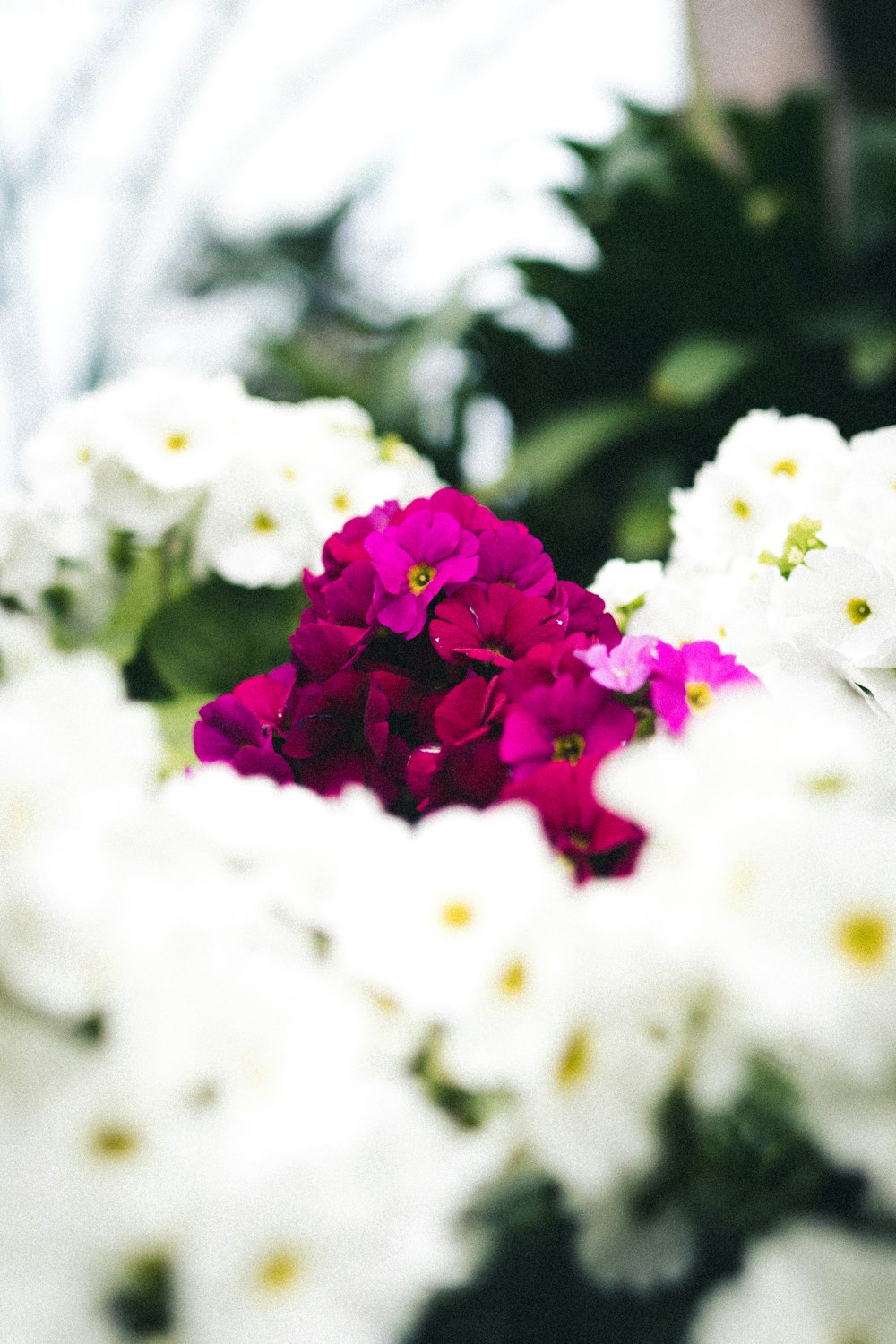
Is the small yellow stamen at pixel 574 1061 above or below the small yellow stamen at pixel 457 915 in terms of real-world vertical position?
below

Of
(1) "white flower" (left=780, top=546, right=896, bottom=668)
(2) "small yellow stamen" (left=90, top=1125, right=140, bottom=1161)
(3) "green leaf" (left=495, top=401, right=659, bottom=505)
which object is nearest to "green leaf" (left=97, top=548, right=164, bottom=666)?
(1) "white flower" (left=780, top=546, right=896, bottom=668)

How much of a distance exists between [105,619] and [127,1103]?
72 centimetres

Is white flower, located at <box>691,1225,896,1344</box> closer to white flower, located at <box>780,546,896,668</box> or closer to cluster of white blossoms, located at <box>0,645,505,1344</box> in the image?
cluster of white blossoms, located at <box>0,645,505,1344</box>

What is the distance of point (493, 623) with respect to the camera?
1.77 feet

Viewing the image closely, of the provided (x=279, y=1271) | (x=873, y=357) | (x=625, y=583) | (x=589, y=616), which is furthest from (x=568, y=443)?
(x=279, y=1271)

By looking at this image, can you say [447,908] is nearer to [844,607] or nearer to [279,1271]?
[279,1271]

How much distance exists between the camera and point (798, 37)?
2.45 m

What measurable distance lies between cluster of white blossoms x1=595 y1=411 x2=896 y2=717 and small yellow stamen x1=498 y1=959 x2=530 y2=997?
12.7 inches

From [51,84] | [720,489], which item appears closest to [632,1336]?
[720,489]

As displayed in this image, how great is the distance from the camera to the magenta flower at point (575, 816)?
0.39 m

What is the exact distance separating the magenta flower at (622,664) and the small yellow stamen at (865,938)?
0.70ft

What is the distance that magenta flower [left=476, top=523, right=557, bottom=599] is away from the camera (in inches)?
22.4

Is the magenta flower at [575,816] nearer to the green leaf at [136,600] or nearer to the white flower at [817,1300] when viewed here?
the white flower at [817,1300]

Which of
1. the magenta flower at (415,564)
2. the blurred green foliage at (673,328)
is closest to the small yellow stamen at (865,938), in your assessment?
the magenta flower at (415,564)
